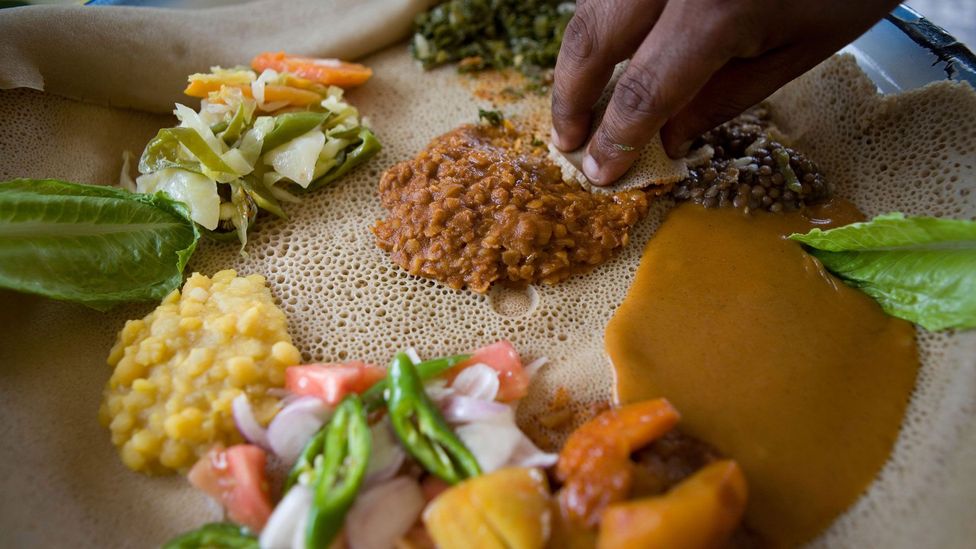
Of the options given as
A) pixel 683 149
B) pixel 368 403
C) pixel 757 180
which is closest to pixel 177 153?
pixel 368 403

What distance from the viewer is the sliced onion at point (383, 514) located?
169 centimetres

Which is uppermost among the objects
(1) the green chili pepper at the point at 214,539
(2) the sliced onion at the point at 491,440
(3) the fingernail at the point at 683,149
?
(3) the fingernail at the point at 683,149

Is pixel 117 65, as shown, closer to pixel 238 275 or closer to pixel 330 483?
pixel 238 275

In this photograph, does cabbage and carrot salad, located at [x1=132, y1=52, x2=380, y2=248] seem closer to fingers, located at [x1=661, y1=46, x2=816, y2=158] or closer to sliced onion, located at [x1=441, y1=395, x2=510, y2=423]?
sliced onion, located at [x1=441, y1=395, x2=510, y2=423]

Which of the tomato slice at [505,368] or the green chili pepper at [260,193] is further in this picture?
the green chili pepper at [260,193]

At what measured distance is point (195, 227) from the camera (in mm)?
2391

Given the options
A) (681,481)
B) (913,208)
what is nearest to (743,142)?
(913,208)

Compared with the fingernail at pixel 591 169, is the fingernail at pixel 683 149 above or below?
above

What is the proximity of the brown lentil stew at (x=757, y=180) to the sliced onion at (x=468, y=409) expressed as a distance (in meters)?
1.29

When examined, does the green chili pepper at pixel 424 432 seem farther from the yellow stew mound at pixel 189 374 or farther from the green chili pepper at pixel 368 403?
the yellow stew mound at pixel 189 374

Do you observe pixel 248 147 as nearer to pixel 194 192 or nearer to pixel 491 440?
pixel 194 192

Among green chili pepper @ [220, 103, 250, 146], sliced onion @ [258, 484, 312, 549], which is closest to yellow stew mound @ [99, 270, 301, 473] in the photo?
sliced onion @ [258, 484, 312, 549]

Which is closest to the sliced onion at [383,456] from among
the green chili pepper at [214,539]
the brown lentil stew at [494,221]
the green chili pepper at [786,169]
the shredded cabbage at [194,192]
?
the green chili pepper at [214,539]

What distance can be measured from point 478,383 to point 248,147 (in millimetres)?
1385
